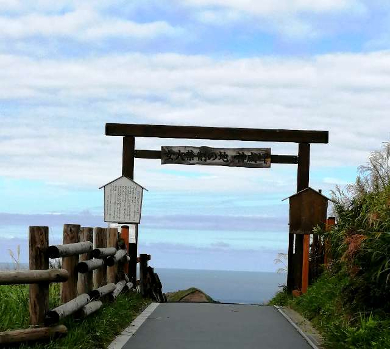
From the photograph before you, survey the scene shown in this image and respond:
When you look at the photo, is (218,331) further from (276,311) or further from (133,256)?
(133,256)

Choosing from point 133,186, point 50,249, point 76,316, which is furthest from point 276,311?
point 50,249

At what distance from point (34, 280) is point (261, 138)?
9.95 metres

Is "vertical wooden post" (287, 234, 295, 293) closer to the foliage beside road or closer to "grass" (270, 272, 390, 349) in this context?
"grass" (270, 272, 390, 349)

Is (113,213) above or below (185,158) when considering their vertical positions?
below

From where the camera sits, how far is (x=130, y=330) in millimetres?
11484

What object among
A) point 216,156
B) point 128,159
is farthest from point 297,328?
point 128,159

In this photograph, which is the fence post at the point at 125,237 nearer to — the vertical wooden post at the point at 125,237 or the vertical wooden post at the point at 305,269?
the vertical wooden post at the point at 125,237

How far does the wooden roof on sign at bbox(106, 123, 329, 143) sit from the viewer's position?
701 inches

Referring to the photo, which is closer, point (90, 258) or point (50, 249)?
point (50, 249)

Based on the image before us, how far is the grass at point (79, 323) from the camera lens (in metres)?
9.19

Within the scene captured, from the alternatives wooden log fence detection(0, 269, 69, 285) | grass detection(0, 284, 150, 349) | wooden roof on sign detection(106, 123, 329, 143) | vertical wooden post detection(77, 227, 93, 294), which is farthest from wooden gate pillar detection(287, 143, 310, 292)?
wooden log fence detection(0, 269, 69, 285)

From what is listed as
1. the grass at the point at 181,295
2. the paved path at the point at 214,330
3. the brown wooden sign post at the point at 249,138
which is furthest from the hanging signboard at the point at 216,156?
the grass at the point at 181,295

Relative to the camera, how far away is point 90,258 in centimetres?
1201

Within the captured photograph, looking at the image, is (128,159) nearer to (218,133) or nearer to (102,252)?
(218,133)
